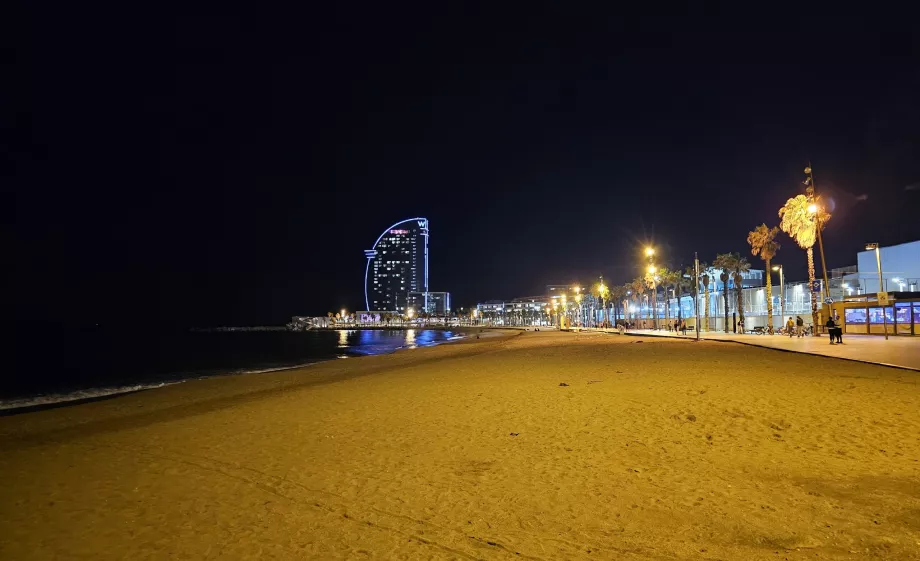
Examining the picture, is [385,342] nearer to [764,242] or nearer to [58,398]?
[764,242]

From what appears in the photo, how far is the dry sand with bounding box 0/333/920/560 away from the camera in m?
4.73

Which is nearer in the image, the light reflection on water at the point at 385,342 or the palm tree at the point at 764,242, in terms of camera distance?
the palm tree at the point at 764,242

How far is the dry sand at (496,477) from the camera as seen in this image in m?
4.73

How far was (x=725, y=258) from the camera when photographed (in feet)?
164

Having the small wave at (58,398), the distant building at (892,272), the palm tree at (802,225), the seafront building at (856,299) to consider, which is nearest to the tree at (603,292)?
the seafront building at (856,299)

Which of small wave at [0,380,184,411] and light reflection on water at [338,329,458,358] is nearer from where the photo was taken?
small wave at [0,380,184,411]

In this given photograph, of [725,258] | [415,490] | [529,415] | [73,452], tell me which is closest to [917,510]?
[415,490]

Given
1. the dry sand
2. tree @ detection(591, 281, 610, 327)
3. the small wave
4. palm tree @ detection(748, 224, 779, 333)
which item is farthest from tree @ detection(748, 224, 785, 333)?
the small wave

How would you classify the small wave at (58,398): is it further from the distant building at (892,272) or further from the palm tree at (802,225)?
the distant building at (892,272)

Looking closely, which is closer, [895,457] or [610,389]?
[895,457]

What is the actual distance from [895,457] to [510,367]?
44.3 ft

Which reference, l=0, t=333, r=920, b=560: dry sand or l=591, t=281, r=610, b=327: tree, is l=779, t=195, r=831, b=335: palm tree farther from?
l=591, t=281, r=610, b=327: tree

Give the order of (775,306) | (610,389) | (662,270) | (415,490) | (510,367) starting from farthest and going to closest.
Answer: (662,270), (775,306), (510,367), (610,389), (415,490)

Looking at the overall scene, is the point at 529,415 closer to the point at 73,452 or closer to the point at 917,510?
the point at 917,510
